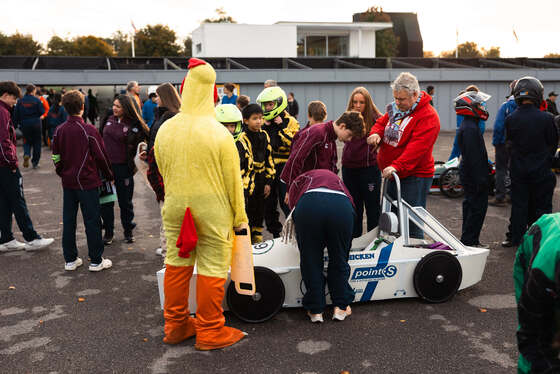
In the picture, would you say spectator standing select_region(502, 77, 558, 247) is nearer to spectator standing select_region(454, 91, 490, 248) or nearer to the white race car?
spectator standing select_region(454, 91, 490, 248)

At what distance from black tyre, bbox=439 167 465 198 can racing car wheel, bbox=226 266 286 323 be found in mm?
6001

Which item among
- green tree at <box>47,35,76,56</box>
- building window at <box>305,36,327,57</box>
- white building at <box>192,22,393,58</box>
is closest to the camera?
white building at <box>192,22,393,58</box>

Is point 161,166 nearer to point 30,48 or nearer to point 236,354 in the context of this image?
point 236,354

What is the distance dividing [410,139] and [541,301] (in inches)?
132

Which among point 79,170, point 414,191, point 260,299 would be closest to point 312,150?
point 414,191

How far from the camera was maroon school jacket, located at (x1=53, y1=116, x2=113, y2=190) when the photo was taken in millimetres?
5223

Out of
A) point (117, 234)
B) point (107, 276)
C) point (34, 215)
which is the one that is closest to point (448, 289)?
point (107, 276)

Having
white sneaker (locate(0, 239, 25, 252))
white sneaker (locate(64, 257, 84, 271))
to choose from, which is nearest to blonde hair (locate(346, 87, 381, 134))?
white sneaker (locate(64, 257, 84, 271))

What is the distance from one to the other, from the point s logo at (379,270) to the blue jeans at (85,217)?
2.94m

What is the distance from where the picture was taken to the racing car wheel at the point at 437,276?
430 cm

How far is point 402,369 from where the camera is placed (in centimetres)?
337

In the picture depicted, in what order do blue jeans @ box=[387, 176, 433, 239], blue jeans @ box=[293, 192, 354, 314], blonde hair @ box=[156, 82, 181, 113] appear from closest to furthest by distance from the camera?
blue jeans @ box=[293, 192, 354, 314]
blue jeans @ box=[387, 176, 433, 239]
blonde hair @ box=[156, 82, 181, 113]

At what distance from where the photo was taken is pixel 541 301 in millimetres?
1668

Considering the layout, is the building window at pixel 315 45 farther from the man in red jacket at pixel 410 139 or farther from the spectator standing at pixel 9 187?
the man in red jacket at pixel 410 139
